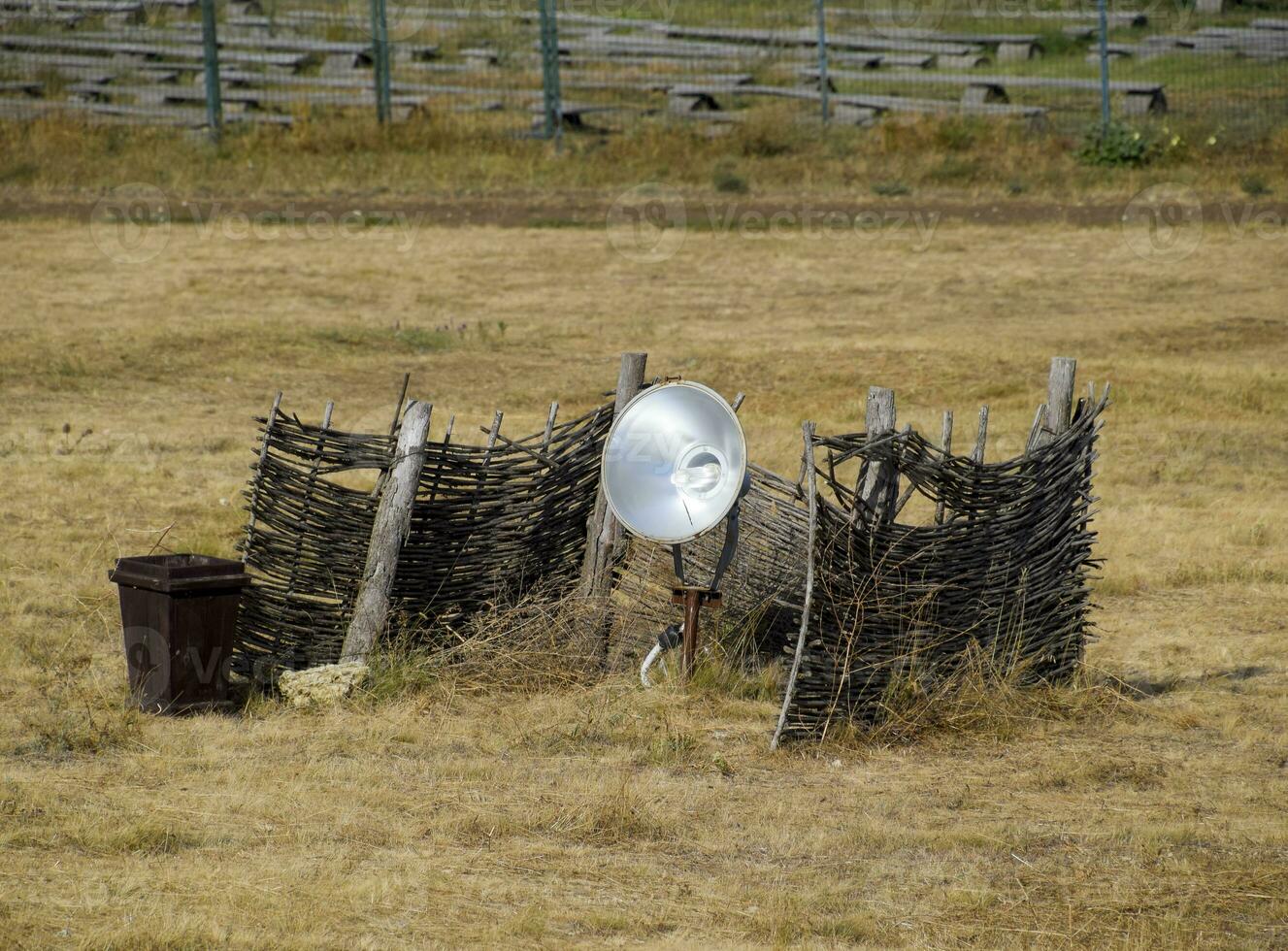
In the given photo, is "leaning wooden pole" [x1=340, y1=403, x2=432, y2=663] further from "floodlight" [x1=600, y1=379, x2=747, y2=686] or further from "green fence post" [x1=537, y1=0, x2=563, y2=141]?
"green fence post" [x1=537, y1=0, x2=563, y2=141]

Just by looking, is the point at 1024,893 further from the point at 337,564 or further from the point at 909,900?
the point at 337,564

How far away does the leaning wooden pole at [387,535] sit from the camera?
7.30 m

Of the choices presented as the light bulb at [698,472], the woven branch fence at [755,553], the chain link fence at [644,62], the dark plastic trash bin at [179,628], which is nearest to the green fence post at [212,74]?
the chain link fence at [644,62]

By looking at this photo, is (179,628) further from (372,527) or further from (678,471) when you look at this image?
(678,471)

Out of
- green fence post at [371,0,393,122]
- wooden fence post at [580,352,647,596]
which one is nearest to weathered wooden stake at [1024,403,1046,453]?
wooden fence post at [580,352,647,596]

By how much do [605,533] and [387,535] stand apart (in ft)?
3.31

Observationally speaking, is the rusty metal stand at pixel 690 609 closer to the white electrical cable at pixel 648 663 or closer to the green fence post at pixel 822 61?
the white electrical cable at pixel 648 663

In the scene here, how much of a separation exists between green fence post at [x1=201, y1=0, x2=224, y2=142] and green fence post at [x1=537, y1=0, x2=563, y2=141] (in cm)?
429

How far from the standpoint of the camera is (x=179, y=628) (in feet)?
22.4

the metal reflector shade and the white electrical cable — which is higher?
the metal reflector shade

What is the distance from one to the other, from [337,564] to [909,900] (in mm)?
3270

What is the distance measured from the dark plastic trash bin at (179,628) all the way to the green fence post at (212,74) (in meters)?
15.8

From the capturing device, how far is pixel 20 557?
903 centimetres

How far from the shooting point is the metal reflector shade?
6.85m
